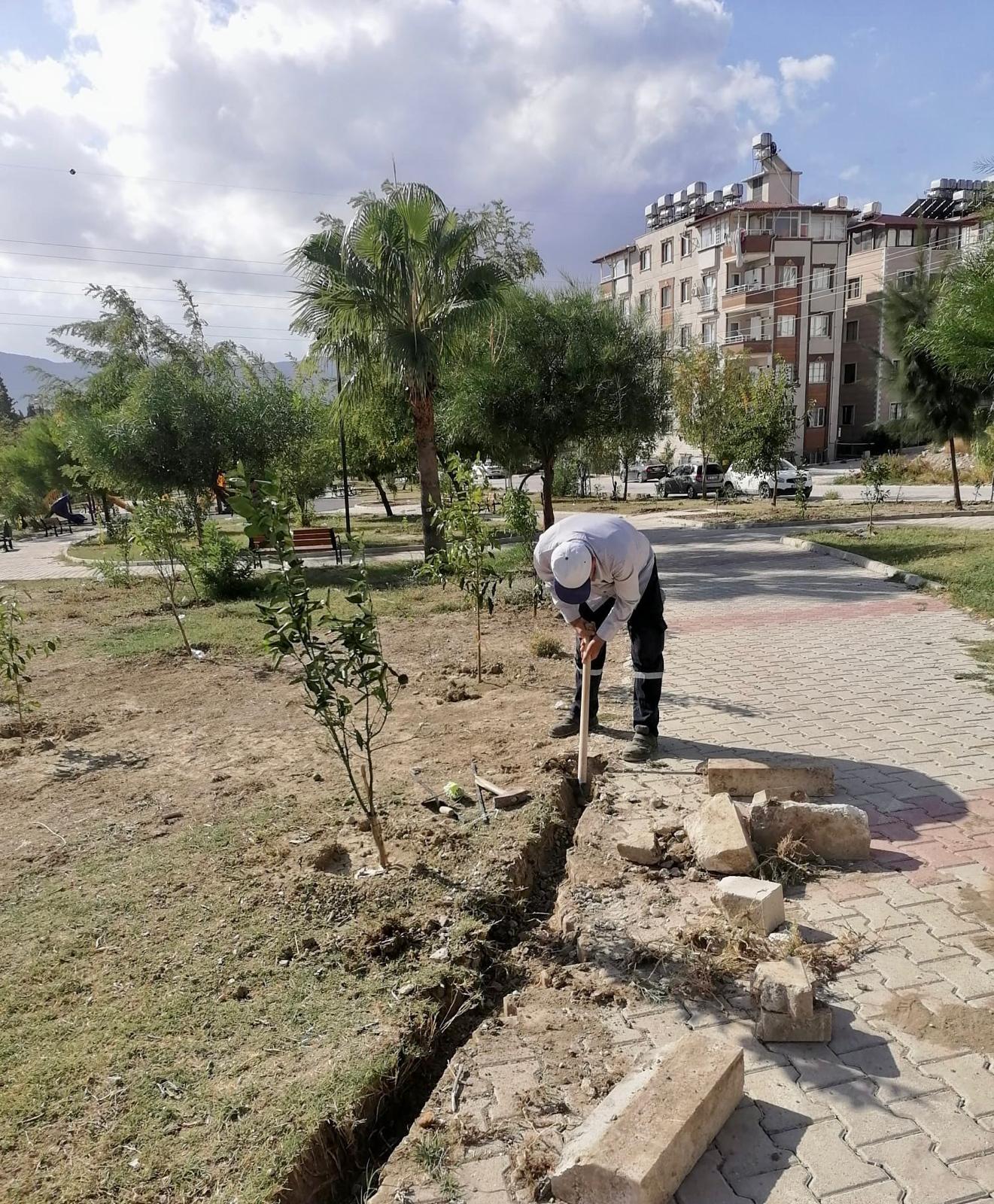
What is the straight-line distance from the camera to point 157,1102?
272cm

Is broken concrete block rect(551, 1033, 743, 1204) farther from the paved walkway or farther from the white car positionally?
the white car

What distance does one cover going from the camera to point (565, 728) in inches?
235

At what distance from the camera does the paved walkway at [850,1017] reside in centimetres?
237

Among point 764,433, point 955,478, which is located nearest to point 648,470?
point 764,433

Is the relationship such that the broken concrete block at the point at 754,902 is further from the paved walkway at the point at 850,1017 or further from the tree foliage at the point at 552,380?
the tree foliage at the point at 552,380

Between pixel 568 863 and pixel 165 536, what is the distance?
7918mm

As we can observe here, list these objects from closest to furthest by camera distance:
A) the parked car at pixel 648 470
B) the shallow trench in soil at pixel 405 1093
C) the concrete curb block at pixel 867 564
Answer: the shallow trench in soil at pixel 405 1093 → the concrete curb block at pixel 867 564 → the parked car at pixel 648 470

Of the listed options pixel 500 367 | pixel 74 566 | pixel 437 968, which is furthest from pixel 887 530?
pixel 74 566

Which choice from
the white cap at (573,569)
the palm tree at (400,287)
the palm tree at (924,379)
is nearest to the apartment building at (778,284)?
the palm tree at (924,379)

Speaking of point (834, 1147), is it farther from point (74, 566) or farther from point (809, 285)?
point (809, 285)

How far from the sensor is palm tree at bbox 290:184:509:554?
42.7ft

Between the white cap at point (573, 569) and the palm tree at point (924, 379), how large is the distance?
59.5 ft

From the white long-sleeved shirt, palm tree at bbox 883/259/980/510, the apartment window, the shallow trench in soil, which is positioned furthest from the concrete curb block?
the apartment window

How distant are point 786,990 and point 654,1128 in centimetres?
77
